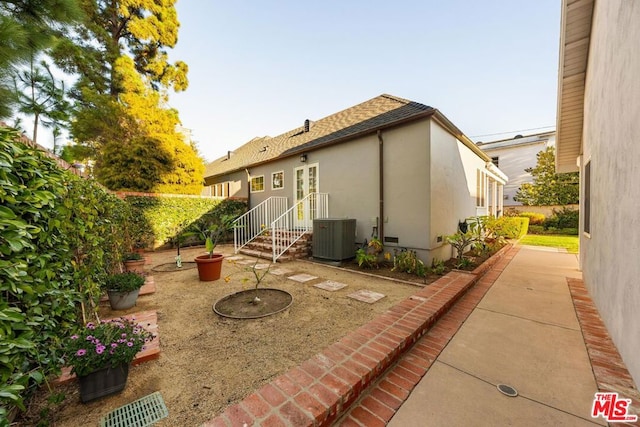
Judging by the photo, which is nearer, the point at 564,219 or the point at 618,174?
the point at 618,174

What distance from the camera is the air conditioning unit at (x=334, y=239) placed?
6.23m

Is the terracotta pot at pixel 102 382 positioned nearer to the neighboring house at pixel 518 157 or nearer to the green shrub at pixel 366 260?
the green shrub at pixel 366 260

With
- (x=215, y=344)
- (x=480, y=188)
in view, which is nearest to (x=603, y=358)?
(x=215, y=344)

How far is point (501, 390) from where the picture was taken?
199cm

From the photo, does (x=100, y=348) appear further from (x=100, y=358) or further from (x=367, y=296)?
(x=367, y=296)

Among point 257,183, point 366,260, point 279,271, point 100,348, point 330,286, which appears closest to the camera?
point 100,348

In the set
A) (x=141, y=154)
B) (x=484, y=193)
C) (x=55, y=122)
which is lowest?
(x=484, y=193)

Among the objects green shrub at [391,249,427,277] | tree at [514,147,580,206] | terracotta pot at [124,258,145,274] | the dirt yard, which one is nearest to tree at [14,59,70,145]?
terracotta pot at [124,258,145,274]

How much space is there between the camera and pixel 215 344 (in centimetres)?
252

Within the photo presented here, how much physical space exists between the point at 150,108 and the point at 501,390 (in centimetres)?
1370

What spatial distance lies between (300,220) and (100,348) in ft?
23.3

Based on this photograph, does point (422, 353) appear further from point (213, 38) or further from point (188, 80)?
point (188, 80)

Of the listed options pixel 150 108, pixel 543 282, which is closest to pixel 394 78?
pixel 543 282

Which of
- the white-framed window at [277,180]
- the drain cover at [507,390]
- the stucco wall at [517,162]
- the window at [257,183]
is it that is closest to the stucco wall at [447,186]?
the drain cover at [507,390]
